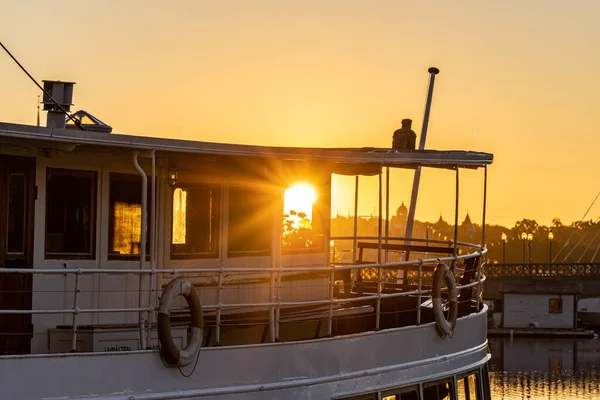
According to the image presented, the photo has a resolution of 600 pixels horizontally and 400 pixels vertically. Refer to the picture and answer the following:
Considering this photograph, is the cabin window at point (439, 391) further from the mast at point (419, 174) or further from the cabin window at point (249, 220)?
the mast at point (419, 174)

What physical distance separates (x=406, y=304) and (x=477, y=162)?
3198mm

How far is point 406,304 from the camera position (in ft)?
73.7

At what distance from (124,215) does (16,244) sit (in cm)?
173

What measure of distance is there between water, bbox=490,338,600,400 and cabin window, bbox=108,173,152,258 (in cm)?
4341

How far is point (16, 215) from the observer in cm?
1642

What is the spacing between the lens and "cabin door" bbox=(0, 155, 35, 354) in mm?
16250

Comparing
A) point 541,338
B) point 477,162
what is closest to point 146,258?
point 477,162

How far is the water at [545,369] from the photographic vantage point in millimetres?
62156

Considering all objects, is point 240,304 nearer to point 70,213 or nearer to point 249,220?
point 70,213

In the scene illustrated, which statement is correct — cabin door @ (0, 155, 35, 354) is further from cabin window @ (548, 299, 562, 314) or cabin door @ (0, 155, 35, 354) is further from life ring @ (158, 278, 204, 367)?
cabin window @ (548, 299, 562, 314)

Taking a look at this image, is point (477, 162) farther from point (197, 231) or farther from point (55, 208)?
point (55, 208)

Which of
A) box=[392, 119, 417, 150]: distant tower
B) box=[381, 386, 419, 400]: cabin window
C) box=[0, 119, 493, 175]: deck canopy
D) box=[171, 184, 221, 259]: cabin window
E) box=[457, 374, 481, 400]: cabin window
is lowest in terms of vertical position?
box=[457, 374, 481, 400]: cabin window

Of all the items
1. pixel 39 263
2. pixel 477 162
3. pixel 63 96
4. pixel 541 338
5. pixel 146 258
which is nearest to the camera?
pixel 39 263

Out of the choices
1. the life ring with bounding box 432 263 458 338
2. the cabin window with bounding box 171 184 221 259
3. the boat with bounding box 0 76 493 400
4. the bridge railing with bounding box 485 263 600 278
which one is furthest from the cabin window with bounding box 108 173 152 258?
the bridge railing with bounding box 485 263 600 278
